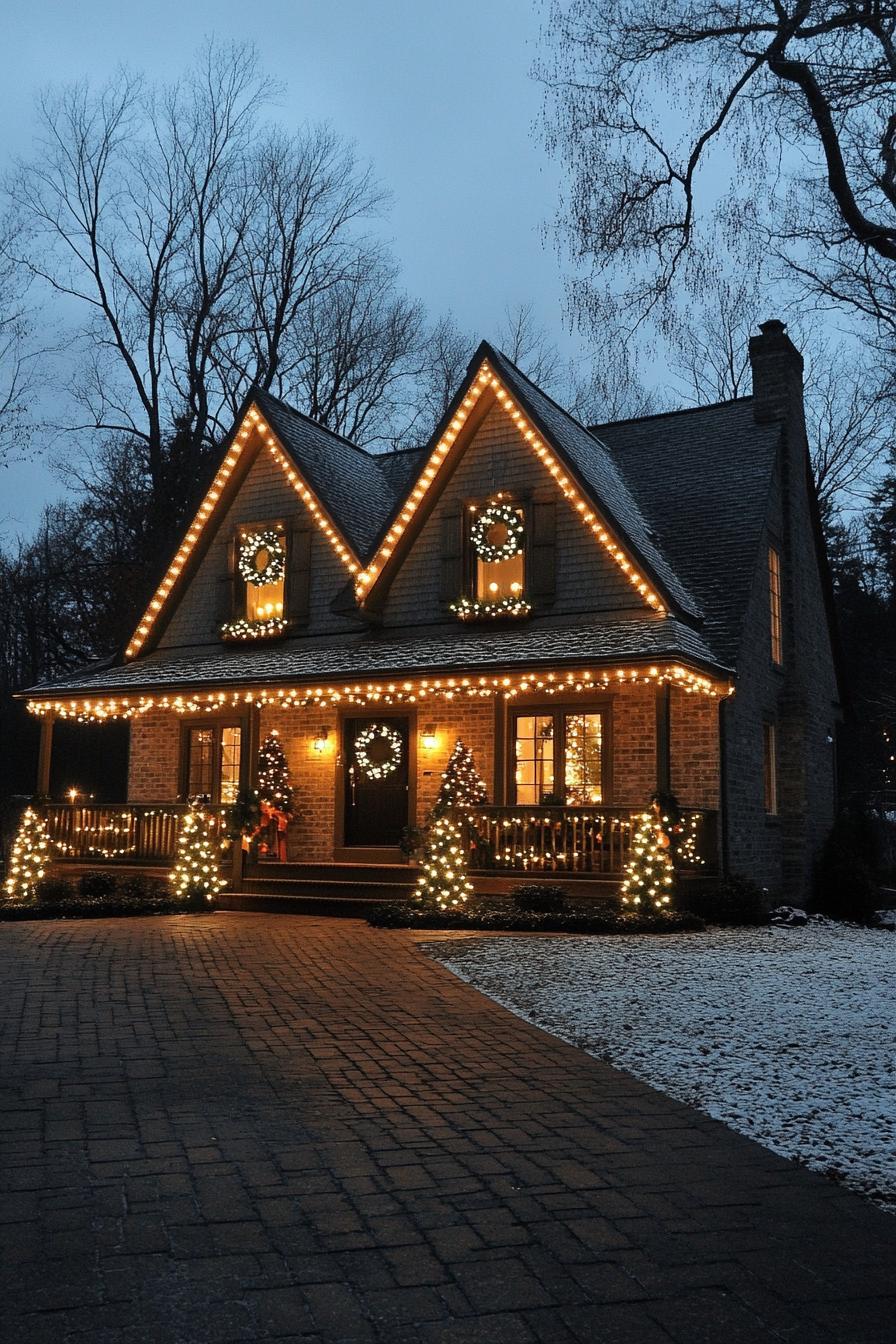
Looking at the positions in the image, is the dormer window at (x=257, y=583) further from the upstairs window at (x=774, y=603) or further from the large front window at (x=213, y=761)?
the upstairs window at (x=774, y=603)

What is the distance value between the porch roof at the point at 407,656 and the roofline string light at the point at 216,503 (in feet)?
1.80

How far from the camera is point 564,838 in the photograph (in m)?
14.3

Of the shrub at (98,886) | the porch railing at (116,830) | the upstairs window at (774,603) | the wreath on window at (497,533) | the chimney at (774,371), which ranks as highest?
the chimney at (774,371)

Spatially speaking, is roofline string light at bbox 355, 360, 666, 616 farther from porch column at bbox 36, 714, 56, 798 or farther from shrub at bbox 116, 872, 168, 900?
porch column at bbox 36, 714, 56, 798

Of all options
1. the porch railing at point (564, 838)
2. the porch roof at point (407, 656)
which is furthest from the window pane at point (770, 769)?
the porch railing at point (564, 838)

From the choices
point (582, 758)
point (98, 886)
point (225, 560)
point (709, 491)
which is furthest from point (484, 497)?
point (98, 886)

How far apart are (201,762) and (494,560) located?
5.89m

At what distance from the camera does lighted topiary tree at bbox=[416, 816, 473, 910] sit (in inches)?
557

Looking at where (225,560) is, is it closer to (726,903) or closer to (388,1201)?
(726,903)

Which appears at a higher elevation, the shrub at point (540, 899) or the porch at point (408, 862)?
the porch at point (408, 862)

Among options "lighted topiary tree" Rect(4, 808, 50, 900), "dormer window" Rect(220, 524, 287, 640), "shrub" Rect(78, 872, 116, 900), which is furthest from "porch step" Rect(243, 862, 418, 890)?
"dormer window" Rect(220, 524, 287, 640)

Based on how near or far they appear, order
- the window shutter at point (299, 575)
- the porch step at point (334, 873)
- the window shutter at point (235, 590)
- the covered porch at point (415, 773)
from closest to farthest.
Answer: the covered porch at point (415, 773), the porch step at point (334, 873), the window shutter at point (299, 575), the window shutter at point (235, 590)

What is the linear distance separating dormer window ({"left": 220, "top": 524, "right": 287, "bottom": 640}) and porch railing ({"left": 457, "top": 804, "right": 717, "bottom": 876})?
545 centimetres

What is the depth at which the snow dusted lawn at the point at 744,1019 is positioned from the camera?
5.53m
